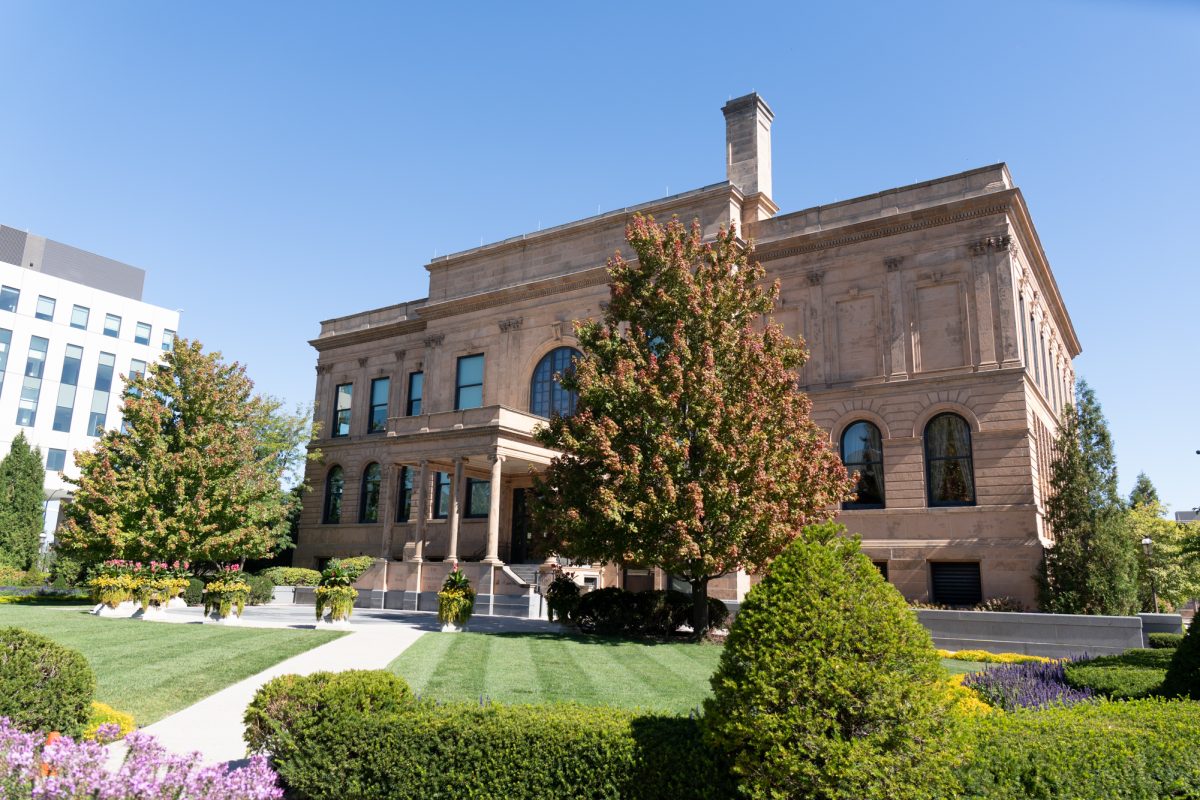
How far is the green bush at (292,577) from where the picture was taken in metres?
37.1

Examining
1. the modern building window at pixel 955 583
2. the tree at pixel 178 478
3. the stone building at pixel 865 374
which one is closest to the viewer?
the modern building window at pixel 955 583

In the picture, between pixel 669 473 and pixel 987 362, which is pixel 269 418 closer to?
pixel 669 473

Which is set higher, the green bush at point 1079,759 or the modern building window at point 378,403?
the modern building window at point 378,403

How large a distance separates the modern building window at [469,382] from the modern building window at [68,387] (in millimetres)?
45554


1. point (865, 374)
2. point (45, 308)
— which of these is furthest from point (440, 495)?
point (45, 308)

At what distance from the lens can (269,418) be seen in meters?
45.8

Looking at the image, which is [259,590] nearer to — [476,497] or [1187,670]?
[476,497]

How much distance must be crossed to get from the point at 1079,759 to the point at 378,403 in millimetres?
43402

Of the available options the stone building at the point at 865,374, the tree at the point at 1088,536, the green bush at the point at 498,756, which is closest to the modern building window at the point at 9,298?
the stone building at the point at 865,374

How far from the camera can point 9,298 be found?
64.6 metres

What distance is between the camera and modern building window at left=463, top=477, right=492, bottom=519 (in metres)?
38.5

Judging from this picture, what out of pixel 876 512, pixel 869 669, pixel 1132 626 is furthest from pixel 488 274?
pixel 869 669

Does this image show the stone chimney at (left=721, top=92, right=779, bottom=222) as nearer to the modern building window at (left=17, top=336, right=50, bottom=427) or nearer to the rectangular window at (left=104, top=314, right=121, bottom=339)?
the modern building window at (left=17, top=336, right=50, bottom=427)

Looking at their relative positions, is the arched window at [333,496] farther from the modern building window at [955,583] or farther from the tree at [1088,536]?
the tree at [1088,536]
